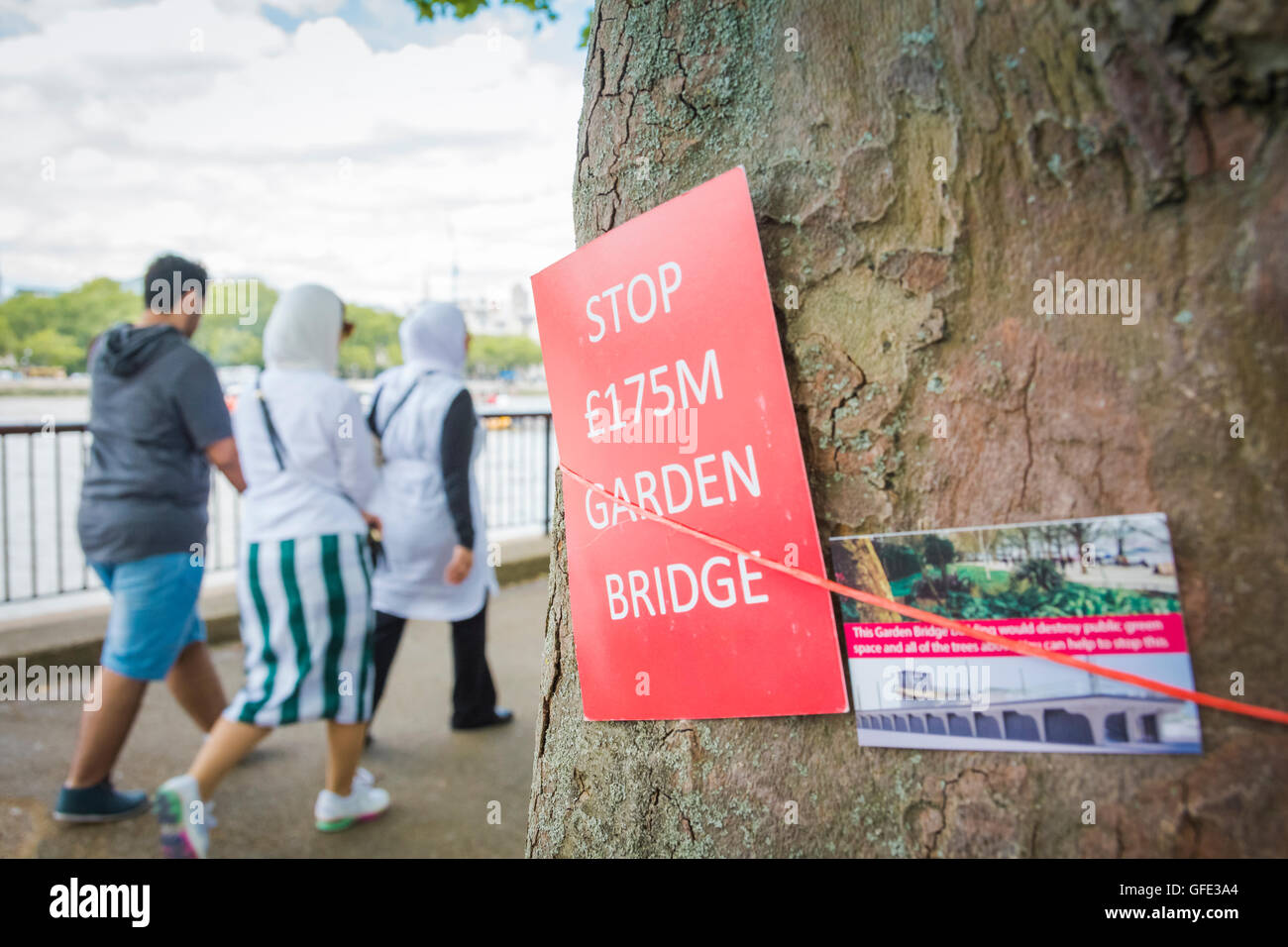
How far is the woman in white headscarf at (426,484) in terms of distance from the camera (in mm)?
3820

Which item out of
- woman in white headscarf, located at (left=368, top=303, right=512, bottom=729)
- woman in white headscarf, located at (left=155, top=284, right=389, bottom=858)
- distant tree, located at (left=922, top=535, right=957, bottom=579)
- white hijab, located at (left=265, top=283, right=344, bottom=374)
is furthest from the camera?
woman in white headscarf, located at (left=368, top=303, right=512, bottom=729)

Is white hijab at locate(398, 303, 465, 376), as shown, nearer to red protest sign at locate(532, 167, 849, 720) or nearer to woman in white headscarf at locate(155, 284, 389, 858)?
woman in white headscarf at locate(155, 284, 389, 858)

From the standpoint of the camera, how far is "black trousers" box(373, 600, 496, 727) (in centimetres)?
391

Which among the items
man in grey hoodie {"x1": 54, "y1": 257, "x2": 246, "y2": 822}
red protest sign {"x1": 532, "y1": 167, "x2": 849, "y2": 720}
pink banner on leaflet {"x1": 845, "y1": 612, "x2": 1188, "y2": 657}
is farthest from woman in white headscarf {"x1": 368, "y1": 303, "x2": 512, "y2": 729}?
pink banner on leaflet {"x1": 845, "y1": 612, "x2": 1188, "y2": 657}

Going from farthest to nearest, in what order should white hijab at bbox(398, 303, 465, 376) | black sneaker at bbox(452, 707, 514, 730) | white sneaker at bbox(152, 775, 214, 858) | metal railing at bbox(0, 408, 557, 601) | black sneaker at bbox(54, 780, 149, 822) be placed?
1. metal railing at bbox(0, 408, 557, 601)
2. black sneaker at bbox(452, 707, 514, 730)
3. white hijab at bbox(398, 303, 465, 376)
4. black sneaker at bbox(54, 780, 149, 822)
5. white sneaker at bbox(152, 775, 214, 858)

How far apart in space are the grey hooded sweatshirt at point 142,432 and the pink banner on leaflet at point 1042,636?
2.85 m

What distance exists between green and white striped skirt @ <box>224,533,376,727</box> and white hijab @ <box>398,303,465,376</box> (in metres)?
1.13

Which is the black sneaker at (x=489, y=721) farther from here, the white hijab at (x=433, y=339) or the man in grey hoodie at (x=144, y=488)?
the white hijab at (x=433, y=339)

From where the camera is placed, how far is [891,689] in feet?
3.95

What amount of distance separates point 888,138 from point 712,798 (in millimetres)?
1017

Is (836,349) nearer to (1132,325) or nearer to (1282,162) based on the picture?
(1132,325)

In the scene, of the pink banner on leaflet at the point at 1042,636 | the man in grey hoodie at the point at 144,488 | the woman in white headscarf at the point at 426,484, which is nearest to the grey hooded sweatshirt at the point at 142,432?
the man in grey hoodie at the point at 144,488

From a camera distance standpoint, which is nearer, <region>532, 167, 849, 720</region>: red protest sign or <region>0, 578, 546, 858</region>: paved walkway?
<region>532, 167, 849, 720</region>: red protest sign
